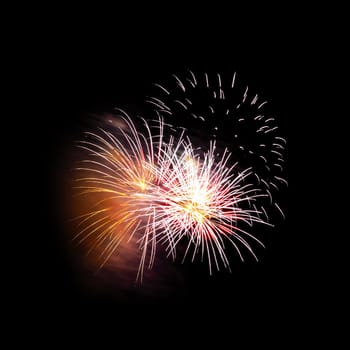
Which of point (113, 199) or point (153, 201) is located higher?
point (113, 199)

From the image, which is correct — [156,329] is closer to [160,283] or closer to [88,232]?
[160,283]

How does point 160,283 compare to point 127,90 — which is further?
point 127,90

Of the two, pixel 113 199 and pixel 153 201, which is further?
pixel 113 199

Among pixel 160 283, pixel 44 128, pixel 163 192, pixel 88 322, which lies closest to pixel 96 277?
pixel 88 322

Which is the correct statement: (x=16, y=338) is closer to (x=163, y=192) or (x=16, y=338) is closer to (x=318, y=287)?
(x=163, y=192)

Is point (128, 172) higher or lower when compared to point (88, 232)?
higher

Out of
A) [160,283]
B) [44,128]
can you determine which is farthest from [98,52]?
[160,283]

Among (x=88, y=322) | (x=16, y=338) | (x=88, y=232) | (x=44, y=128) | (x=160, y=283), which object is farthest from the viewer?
(x=44, y=128)

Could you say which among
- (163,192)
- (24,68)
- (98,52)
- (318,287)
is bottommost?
(318,287)

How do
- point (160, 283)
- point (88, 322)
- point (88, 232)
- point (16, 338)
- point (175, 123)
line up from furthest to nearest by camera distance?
1. point (175, 123)
2. point (160, 283)
3. point (88, 232)
4. point (88, 322)
5. point (16, 338)
